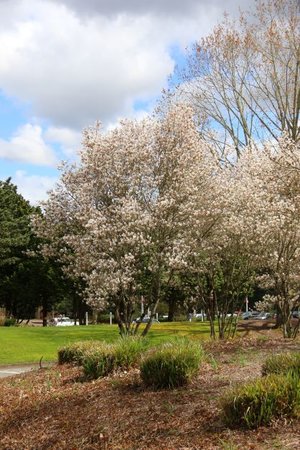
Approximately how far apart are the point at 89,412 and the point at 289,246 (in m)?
10.9

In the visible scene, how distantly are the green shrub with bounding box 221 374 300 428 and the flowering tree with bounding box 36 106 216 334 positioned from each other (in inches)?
363

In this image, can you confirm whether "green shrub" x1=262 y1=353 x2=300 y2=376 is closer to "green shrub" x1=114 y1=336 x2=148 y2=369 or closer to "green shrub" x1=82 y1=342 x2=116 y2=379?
"green shrub" x1=114 y1=336 x2=148 y2=369

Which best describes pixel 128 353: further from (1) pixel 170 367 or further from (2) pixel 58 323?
(2) pixel 58 323

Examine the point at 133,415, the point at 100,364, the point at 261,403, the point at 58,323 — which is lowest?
the point at 133,415

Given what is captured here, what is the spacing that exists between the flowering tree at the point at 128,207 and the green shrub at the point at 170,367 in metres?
6.90

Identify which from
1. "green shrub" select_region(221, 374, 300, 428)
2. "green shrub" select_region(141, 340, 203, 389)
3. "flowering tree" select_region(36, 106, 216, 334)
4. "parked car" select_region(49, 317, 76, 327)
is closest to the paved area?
"flowering tree" select_region(36, 106, 216, 334)

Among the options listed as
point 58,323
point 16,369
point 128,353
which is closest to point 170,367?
point 128,353

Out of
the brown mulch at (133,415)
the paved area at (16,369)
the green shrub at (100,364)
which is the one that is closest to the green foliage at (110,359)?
the green shrub at (100,364)

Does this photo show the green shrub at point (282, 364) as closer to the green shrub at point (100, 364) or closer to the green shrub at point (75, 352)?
the green shrub at point (100, 364)

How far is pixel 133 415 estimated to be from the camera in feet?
20.9

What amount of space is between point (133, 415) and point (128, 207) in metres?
8.83

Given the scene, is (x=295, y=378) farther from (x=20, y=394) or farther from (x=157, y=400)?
(x=20, y=394)

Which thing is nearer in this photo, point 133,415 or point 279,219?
point 133,415

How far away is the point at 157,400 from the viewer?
680 centimetres
